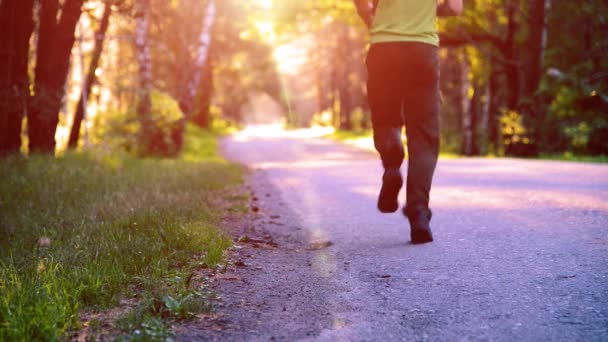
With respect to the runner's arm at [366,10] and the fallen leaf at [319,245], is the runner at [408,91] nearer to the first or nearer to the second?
the runner's arm at [366,10]

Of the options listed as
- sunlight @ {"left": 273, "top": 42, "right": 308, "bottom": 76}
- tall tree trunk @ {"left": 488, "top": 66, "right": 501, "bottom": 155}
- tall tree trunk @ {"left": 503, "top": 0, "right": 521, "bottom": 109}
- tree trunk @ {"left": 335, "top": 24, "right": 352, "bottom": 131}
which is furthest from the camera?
sunlight @ {"left": 273, "top": 42, "right": 308, "bottom": 76}

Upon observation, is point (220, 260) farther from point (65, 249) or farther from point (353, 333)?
point (353, 333)

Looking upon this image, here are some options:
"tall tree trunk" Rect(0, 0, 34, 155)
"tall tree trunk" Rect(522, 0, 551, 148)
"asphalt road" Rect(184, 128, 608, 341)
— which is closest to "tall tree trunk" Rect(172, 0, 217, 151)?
"tall tree trunk" Rect(0, 0, 34, 155)

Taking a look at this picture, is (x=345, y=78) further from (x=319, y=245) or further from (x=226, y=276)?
(x=226, y=276)

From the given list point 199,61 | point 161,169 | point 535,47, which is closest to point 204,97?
point 199,61

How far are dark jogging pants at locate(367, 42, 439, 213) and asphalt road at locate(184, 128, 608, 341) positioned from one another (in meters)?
0.54

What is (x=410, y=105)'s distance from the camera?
4.66 meters

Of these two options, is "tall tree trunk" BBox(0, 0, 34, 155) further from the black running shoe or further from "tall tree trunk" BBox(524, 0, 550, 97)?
"tall tree trunk" BBox(524, 0, 550, 97)

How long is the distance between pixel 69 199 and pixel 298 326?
4.49 m

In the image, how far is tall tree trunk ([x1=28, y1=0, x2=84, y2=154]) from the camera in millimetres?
10188

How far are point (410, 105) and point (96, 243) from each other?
245 cm

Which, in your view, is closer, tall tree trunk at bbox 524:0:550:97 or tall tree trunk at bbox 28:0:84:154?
tall tree trunk at bbox 28:0:84:154

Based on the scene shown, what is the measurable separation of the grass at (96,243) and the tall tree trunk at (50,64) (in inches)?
63.9

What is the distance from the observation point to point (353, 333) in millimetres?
2797
